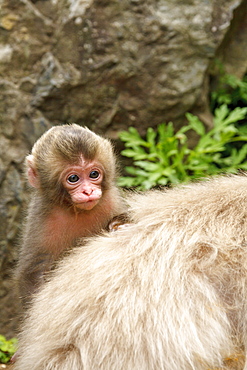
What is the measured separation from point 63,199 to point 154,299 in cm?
129

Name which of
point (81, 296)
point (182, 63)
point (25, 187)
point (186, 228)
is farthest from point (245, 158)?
point (81, 296)

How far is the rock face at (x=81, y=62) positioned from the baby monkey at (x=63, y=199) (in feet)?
4.70

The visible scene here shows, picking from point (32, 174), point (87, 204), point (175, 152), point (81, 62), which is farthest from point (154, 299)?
point (81, 62)

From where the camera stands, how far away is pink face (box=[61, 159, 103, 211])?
10.0 feet

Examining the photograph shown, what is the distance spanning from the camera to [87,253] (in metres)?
2.38

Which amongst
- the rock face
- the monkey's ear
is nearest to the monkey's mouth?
the monkey's ear

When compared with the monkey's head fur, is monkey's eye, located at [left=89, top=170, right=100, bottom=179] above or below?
below

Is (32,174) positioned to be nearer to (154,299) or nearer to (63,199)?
(63,199)

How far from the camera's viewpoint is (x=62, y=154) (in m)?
3.15

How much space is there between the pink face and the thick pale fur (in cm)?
65

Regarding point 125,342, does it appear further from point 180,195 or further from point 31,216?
point 31,216

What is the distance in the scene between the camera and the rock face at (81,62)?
15.2 feet

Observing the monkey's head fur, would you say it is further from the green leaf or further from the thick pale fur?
the green leaf

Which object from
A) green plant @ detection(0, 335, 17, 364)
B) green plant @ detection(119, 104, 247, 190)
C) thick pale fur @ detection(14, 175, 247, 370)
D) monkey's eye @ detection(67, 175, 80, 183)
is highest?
monkey's eye @ detection(67, 175, 80, 183)
